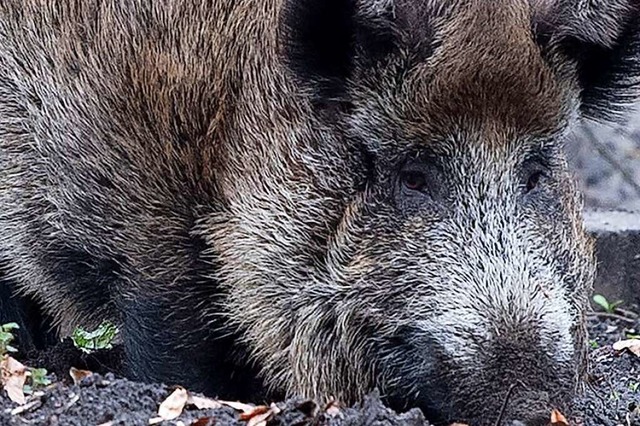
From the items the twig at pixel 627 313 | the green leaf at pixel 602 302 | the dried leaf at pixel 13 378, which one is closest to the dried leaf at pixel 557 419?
the dried leaf at pixel 13 378

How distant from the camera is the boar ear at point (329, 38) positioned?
5.54 m

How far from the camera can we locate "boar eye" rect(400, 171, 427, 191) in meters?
5.57

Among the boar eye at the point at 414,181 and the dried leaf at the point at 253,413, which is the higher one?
the boar eye at the point at 414,181

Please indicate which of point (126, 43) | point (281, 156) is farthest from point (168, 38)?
point (281, 156)

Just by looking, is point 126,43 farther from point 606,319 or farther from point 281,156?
point 606,319

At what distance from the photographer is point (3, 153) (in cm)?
668

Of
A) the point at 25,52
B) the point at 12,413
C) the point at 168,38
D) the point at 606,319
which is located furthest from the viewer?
the point at 606,319

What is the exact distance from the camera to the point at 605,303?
29.0 ft

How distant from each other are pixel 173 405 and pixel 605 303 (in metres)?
4.37

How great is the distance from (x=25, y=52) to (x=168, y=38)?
771mm

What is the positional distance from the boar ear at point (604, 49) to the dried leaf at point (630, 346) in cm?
156

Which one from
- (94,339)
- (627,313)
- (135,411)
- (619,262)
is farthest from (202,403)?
(619,262)

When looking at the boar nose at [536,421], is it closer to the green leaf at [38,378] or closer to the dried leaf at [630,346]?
the green leaf at [38,378]

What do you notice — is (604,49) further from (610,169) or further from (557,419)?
(610,169)
